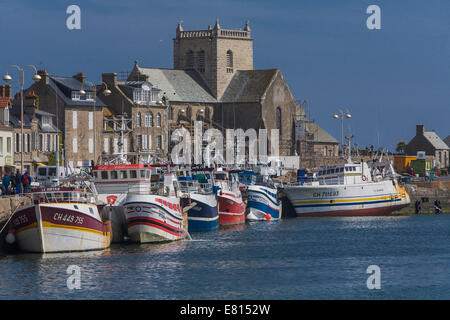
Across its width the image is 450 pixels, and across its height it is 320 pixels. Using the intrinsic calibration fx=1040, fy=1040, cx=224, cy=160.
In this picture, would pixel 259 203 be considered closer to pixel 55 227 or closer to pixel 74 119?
pixel 74 119

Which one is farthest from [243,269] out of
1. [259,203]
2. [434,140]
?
[434,140]

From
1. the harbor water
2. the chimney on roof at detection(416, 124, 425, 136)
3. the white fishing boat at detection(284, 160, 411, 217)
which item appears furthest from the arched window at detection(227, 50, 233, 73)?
the harbor water

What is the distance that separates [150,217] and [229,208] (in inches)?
850

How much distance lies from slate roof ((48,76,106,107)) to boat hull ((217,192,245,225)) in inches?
1312

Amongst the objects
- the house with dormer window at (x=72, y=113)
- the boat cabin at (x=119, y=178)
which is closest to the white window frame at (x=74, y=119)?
the house with dormer window at (x=72, y=113)

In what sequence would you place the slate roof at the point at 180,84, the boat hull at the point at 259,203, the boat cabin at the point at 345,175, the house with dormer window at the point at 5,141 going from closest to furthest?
the house with dormer window at the point at 5,141, the boat hull at the point at 259,203, the boat cabin at the point at 345,175, the slate roof at the point at 180,84

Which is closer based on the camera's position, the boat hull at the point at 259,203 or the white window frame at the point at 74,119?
the boat hull at the point at 259,203

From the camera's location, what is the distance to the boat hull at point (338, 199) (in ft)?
297

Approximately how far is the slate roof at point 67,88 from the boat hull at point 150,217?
49523 millimetres

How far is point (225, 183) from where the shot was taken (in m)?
78.7

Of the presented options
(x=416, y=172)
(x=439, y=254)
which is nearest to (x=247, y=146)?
(x=416, y=172)

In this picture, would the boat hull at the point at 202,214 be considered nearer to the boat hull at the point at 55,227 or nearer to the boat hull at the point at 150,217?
the boat hull at the point at 150,217

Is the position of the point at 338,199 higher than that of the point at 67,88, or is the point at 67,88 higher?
the point at 67,88

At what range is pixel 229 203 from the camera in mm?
77375
